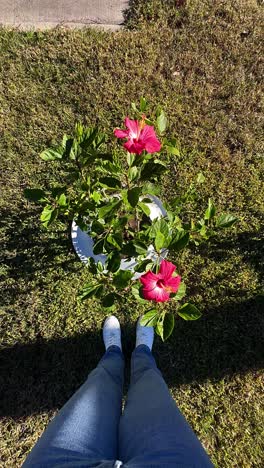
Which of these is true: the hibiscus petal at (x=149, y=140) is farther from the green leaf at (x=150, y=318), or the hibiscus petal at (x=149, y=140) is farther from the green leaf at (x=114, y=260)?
the green leaf at (x=150, y=318)

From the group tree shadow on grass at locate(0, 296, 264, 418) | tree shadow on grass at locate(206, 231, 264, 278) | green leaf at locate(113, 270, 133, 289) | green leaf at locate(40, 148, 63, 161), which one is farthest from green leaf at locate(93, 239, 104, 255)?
tree shadow on grass at locate(206, 231, 264, 278)

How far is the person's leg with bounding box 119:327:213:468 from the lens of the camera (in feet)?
4.29

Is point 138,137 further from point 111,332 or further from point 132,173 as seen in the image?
point 111,332

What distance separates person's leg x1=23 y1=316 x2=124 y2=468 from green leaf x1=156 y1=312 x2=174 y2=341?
415 millimetres

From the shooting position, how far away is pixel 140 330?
235 cm

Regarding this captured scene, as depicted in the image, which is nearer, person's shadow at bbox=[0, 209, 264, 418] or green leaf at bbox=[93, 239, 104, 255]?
green leaf at bbox=[93, 239, 104, 255]

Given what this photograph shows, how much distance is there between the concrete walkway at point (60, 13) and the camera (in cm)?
→ 280

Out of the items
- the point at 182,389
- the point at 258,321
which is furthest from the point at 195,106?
the point at 182,389

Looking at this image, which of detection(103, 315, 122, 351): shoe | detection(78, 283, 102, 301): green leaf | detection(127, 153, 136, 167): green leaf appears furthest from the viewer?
detection(103, 315, 122, 351): shoe

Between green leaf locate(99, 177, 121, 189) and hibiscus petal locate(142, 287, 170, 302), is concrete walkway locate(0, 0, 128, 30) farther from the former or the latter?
hibiscus petal locate(142, 287, 170, 302)

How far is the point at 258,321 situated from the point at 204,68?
5.30ft

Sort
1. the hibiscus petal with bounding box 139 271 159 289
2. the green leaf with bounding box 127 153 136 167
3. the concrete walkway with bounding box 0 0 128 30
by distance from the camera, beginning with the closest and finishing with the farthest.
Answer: the hibiscus petal with bounding box 139 271 159 289 < the green leaf with bounding box 127 153 136 167 < the concrete walkway with bounding box 0 0 128 30

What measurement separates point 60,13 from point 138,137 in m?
1.95

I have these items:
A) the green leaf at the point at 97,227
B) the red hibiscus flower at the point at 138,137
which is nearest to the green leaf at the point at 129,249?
the green leaf at the point at 97,227
